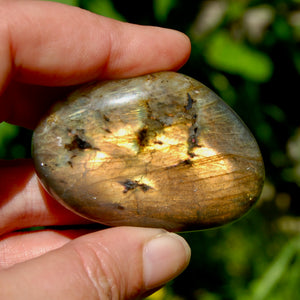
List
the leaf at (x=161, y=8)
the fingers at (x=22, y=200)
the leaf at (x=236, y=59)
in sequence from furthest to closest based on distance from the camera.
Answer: the leaf at (x=236, y=59) < the leaf at (x=161, y=8) < the fingers at (x=22, y=200)

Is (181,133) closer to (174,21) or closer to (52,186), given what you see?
(52,186)

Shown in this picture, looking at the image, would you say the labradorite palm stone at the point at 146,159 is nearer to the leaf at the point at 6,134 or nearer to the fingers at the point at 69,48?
the fingers at the point at 69,48

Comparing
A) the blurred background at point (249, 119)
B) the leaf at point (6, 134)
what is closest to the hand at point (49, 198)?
the leaf at point (6, 134)

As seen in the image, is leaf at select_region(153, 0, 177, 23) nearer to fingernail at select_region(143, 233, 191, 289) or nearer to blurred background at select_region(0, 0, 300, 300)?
blurred background at select_region(0, 0, 300, 300)

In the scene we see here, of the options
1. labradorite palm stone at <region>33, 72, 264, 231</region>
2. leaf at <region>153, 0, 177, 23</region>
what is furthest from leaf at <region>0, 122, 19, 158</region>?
leaf at <region>153, 0, 177, 23</region>

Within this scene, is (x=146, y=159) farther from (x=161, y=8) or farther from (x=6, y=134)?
(x=161, y=8)

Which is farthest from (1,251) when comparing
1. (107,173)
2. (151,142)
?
(151,142)
